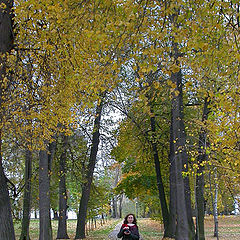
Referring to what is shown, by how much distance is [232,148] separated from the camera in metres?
8.90

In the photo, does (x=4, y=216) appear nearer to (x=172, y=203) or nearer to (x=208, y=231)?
(x=172, y=203)

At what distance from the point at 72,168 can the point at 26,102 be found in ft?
24.3

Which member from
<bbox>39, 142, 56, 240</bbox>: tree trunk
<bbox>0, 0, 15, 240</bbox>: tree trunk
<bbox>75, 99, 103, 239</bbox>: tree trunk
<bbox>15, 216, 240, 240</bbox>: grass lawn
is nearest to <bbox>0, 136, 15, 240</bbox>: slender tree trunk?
<bbox>0, 0, 15, 240</bbox>: tree trunk

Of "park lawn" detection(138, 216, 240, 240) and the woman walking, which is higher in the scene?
the woman walking

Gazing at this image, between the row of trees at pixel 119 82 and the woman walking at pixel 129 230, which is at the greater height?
the row of trees at pixel 119 82

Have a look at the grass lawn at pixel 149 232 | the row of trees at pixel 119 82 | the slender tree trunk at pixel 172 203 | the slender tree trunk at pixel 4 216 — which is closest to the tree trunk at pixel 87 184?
the row of trees at pixel 119 82

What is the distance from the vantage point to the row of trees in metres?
4.54

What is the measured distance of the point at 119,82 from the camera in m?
8.79

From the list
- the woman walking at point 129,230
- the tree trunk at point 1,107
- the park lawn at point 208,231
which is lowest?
the park lawn at point 208,231

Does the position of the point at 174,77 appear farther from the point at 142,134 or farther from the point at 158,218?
the point at 158,218

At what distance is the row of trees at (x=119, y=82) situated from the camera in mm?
4535

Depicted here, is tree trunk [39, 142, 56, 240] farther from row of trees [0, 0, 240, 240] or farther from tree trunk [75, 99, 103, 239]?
tree trunk [75, 99, 103, 239]

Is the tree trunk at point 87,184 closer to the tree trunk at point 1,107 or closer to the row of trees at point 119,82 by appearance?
the row of trees at point 119,82

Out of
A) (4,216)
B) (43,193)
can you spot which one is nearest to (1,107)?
(4,216)
